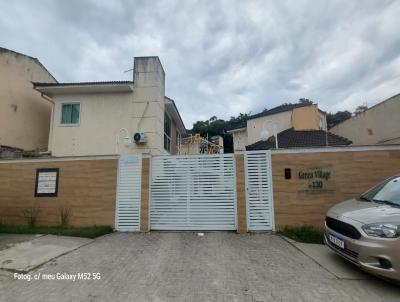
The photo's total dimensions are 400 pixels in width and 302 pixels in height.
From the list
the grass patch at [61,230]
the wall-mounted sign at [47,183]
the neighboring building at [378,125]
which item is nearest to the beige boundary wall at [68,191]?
the wall-mounted sign at [47,183]

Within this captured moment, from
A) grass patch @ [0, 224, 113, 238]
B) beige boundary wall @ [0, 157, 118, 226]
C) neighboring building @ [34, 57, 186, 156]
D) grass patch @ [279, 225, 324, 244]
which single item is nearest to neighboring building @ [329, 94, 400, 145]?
grass patch @ [279, 225, 324, 244]

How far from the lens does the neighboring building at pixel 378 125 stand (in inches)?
497

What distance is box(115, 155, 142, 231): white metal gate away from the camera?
7.79 m

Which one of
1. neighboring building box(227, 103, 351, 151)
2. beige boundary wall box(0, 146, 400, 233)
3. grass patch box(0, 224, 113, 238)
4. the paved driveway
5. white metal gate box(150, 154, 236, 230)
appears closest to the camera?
the paved driveway

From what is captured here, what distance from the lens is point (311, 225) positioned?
7273 mm

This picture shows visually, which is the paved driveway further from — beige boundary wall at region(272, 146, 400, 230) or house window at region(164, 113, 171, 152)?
house window at region(164, 113, 171, 152)

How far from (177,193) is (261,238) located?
108 inches

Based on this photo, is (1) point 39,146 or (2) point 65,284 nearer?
(2) point 65,284

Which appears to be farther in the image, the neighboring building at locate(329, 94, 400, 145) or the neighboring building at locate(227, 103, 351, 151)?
the neighboring building at locate(227, 103, 351, 151)

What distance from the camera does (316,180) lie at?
24.4 ft

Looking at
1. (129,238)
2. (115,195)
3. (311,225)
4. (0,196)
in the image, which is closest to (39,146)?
(0,196)

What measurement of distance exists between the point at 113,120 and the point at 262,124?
14.6 m

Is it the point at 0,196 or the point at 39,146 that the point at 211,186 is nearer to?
the point at 0,196

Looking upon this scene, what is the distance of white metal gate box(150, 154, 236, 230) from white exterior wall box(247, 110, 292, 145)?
→ 15.3 meters
